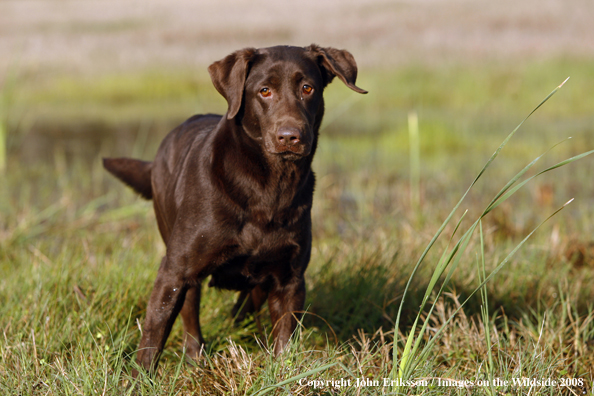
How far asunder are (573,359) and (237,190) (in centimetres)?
177

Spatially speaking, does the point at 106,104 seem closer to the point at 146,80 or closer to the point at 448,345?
the point at 146,80

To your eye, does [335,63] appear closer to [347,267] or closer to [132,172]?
[347,267]

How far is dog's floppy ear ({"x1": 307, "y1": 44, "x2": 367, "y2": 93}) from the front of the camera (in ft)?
9.31

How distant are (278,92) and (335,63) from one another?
36 cm

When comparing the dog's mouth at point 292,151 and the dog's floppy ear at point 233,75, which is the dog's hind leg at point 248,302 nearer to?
the dog's mouth at point 292,151

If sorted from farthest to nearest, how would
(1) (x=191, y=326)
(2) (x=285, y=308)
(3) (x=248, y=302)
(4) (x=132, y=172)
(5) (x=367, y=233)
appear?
(5) (x=367, y=233)
(4) (x=132, y=172)
(3) (x=248, y=302)
(1) (x=191, y=326)
(2) (x=285, y=308)

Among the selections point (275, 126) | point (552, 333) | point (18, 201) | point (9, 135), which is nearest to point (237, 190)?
point (275, 126)

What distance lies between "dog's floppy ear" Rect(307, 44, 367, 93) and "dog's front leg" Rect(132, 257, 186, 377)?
114cm

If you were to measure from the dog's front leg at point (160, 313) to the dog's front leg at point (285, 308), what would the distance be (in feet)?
1.36

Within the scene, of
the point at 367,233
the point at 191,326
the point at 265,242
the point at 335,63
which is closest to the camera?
the point at 265,242

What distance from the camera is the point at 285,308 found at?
2.76 meters

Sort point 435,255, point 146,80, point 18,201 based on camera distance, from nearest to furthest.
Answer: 1. point 435,255
2. point 18,201
3. point 146,80

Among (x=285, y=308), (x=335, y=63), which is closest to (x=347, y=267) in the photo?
(x=285, y=308)

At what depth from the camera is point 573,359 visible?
116 inches
